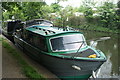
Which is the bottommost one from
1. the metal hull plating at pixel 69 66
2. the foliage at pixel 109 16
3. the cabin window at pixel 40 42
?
the metal hull plating at pixel 69 66

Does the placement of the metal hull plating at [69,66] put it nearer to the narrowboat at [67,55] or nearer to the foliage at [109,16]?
the narrowboat at [67,55]

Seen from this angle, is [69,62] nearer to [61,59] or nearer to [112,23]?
[61,59]

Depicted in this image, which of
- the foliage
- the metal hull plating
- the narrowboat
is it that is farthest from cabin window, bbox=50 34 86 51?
the foliage

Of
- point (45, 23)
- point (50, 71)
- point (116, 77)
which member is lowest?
point (116, 77)

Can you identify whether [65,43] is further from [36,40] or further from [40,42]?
[36,40]

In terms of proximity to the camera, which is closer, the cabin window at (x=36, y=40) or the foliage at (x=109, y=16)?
the cabin window at (x=36, y=40)

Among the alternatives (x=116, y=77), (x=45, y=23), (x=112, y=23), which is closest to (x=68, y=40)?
(x=116, y=77)

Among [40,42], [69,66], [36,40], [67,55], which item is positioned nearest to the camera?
[69,66]

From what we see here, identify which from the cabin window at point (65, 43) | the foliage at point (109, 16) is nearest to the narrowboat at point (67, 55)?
the cabin window at point (65, 43)

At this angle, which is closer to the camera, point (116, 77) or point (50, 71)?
point (50, 71)

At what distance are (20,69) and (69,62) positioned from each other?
7.38 ft

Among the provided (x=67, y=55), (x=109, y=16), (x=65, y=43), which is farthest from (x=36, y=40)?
(x=109, y=16)

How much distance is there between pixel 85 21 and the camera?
37188 mm

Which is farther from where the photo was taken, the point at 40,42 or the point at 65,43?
the point at 40,42
